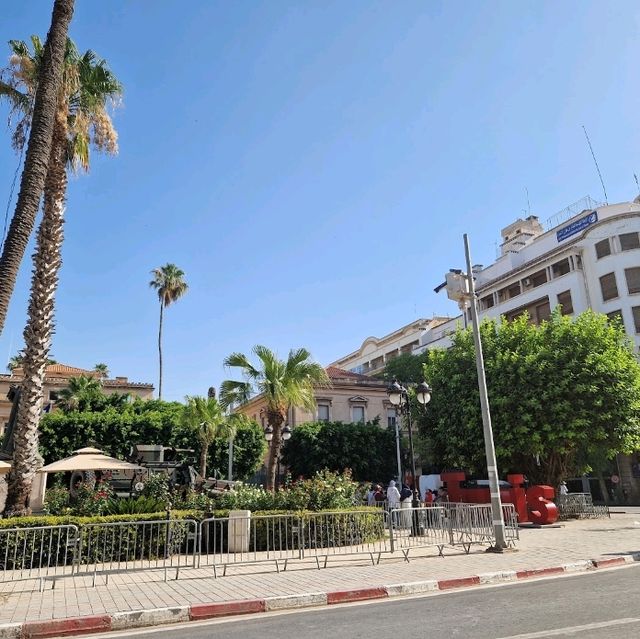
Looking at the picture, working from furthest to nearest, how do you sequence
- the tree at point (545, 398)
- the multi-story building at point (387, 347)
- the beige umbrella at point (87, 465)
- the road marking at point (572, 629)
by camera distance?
the multi-story building at point (387, 347) < the tree at point (545, 398) < the beige umbrella at point (87, 465) < the road marking at point (572, 629)

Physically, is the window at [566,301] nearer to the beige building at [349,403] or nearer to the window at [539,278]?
the window at [539,278]

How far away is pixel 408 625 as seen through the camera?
20.9 feet

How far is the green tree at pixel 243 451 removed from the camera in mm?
32406

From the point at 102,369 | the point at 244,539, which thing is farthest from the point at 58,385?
the point at 244,539

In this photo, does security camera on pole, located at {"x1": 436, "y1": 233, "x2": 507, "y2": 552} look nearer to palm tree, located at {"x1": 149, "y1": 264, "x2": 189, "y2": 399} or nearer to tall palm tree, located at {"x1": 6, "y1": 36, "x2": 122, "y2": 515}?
tall palm tree, located at {"x1": 6, "y1": 36, "x2": 122, "y2": 515}

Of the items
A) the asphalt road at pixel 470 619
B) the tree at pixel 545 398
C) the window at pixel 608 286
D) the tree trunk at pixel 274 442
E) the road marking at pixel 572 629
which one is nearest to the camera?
the road marking at pixel 572 629

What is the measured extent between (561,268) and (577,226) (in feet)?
11.3

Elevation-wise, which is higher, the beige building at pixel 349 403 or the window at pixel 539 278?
the window at pixel 539 278

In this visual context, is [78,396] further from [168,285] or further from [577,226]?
[577,226]

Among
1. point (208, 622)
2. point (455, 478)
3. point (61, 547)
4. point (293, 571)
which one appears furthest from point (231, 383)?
point (208, 622)

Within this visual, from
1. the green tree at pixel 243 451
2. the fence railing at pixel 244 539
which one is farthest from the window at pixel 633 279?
the fence railing at pixel 244 539

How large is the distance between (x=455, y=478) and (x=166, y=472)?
Result: 1119 centimetres

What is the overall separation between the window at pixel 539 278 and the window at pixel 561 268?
106 centimetres

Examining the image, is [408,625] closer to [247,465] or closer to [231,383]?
[231,383]
